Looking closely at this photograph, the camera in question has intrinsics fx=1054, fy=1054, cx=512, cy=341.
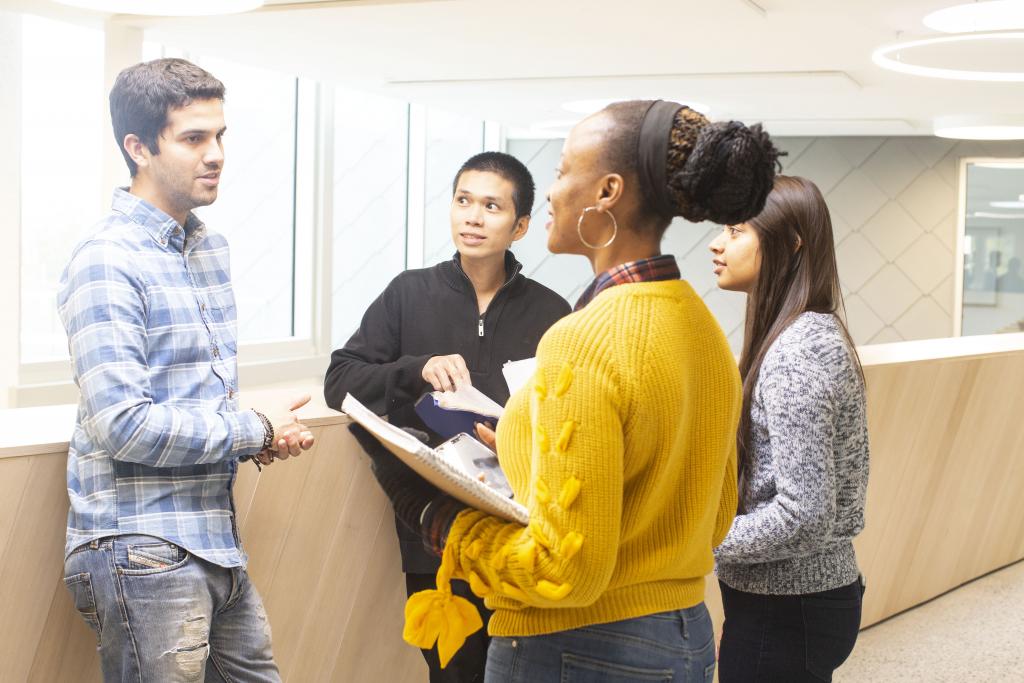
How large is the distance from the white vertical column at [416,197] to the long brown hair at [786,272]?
700cm

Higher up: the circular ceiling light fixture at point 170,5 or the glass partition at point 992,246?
the circular ceiling light fixture at point 170,5

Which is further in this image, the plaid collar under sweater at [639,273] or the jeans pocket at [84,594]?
the jeans pocket at [84,594]

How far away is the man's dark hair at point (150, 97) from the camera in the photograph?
5.16ft

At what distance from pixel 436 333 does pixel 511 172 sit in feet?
1.27

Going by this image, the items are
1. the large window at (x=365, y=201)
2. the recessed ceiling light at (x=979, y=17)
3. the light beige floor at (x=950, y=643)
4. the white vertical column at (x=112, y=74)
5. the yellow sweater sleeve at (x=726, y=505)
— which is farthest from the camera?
the large window at (x=365, y=201)

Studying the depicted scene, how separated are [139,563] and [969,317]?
801 centimetres

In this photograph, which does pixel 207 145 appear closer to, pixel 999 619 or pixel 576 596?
pixel 576 596

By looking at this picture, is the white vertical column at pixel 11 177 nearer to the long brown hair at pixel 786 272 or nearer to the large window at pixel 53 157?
the large window at pixel 53 157

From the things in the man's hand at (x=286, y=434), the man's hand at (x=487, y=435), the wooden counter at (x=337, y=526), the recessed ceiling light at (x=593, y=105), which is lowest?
the wooden counter at (x=337, y=526)

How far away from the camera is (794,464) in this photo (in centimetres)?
163

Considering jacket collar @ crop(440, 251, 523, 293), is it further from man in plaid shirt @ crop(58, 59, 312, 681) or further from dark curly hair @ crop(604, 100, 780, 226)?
dark curly hair @ crop(604, 100, 780, 226)

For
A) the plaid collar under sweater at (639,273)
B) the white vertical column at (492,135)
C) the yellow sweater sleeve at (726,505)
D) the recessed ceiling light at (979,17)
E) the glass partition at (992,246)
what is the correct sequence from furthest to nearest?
the white vertical column at (492,135)
the glass partition at (992,246)
the recessed ceiling light at (979,17)
the yellow sweater sleeve at (726,505)
the plaid collar under sweater at (639,273)

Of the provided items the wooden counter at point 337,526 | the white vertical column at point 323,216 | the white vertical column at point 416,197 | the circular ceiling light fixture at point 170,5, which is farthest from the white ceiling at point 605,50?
the white vertical column at point 416,197

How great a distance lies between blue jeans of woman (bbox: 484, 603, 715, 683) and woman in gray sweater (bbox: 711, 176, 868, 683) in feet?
1.57
